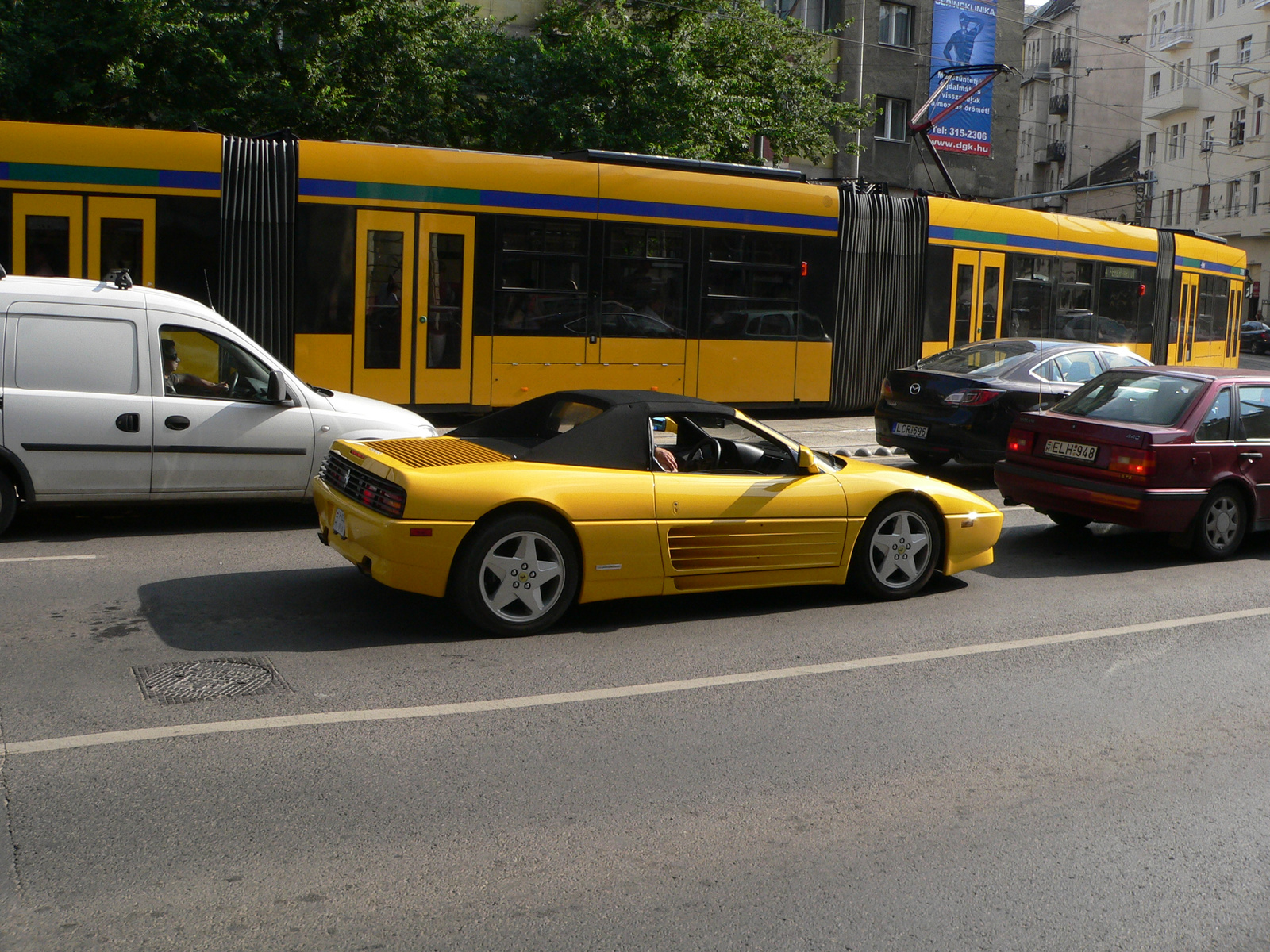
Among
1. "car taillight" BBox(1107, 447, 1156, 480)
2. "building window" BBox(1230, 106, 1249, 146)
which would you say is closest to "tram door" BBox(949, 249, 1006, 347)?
"car taillight" BBox(1107, 447, 1156, 480)

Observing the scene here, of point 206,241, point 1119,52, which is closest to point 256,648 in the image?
point 206,241

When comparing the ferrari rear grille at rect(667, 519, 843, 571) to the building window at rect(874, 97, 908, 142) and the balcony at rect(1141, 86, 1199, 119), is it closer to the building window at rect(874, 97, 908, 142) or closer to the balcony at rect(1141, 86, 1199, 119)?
the building window at rect(874, 97, 908, 142)

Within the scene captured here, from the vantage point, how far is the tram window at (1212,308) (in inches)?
931

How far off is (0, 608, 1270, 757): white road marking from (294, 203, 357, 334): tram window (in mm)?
9508

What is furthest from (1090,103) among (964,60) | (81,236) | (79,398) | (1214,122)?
(79,398)

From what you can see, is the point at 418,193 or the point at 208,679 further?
the point at 418,193

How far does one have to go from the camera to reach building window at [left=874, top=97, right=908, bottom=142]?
3903 cm

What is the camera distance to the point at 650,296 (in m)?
15.9

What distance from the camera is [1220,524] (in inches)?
371

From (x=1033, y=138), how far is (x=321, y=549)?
81.0 meters

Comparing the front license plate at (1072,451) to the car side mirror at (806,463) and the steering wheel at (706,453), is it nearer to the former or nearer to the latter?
the car side mirror at (806,463)

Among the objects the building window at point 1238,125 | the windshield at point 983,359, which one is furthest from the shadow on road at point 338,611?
the building window at point 1238,125

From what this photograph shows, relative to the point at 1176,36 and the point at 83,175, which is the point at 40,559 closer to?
the point at 83,175

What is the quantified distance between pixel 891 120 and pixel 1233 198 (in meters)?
30.5
